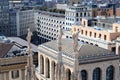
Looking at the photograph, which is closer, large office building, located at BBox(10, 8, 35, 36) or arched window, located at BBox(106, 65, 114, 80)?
arched window, located at BBox(106, 65, 114, 80)

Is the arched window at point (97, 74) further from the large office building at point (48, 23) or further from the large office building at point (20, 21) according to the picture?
the large office building at point (20, 21)

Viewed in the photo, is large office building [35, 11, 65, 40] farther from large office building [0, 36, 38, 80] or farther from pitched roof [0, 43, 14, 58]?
large office building [0, 36, 38, 80]

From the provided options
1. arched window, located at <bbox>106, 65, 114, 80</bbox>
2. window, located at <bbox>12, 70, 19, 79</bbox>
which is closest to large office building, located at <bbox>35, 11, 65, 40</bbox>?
arched window, located at <bbox>106, 65, 114, 80</bbox>

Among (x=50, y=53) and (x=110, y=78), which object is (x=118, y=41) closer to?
(x=110, y=78)

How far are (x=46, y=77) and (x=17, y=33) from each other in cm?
6893

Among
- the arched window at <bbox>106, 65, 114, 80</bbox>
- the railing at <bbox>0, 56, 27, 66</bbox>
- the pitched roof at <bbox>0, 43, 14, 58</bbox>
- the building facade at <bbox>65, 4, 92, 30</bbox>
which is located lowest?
the arched window at <bbox>106, 65, 114, 80</bbox>

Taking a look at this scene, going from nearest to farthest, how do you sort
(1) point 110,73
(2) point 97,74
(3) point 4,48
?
1. (2) point 97,74
2. (1) point 110,73
3. (3) point 4,48

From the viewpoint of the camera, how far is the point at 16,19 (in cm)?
12288

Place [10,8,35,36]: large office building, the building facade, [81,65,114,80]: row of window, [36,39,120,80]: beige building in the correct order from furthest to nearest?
[10,8,35,36]: large office building < the building facade < [81,65,114,80]: row of window < [36,39,120,80]: beige building

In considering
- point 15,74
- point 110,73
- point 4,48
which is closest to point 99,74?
point 110,73

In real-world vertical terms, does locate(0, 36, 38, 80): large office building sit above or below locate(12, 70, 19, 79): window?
above

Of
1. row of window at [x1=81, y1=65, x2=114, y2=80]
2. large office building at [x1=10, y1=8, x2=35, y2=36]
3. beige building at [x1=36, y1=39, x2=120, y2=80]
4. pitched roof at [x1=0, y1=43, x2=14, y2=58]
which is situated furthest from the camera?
large office building at [x1=10, y1=8, x2=35, y2=36]

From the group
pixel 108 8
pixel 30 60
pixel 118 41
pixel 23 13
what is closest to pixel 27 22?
pixel 23 13

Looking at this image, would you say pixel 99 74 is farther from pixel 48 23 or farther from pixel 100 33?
pixel 48 23
